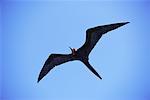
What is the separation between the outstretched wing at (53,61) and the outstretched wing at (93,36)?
0.92 feet

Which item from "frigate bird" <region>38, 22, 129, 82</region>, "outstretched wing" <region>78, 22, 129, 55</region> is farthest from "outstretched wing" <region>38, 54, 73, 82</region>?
"outstretched wing" <region>78, 22, 129, 55</region>

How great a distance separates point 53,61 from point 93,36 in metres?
0.82

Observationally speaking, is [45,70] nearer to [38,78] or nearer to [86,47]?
[38,78]

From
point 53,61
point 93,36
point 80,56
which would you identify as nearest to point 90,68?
point 80,56

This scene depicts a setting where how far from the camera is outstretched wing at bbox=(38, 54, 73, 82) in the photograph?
5.60 metres

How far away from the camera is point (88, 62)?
219 inches

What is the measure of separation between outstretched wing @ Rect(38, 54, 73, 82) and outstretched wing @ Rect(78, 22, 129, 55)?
0.28 meters

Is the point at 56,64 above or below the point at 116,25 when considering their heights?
below

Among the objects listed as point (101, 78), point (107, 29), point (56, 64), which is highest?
point (107, 29)

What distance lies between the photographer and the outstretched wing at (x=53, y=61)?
5.60 metres

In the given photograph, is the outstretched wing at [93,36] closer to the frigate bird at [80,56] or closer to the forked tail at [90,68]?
the frigate bird at [80,56]

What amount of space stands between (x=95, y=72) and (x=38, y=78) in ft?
3.16

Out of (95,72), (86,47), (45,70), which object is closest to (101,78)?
(95,72)

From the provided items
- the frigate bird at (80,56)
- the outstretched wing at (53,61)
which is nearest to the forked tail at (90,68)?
the frigate bird at (80,56)
